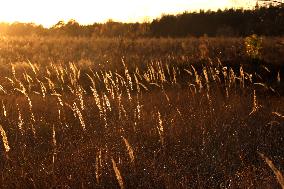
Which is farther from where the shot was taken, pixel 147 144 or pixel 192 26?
pixel 192 26

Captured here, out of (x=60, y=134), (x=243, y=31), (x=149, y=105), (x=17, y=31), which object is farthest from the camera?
(x=17, y=31)

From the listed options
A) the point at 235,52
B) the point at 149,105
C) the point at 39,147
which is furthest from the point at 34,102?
the point at 235,52

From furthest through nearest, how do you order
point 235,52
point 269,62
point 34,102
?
point 235,52
point 269,62
point 34,102

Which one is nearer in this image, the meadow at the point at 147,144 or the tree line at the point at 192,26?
the meadow at the point at 147,144

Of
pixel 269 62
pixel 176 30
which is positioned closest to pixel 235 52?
pixel 269 62

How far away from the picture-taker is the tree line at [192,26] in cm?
2339

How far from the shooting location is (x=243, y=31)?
23.7 metres

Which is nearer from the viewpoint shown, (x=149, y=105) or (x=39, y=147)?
(x=39, y=147)

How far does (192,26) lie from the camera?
2598 centimetres

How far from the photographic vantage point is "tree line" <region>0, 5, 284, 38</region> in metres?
23.4

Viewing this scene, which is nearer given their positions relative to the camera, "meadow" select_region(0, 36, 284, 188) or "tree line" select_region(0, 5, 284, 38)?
"meadow" select_region(0, 36, 284, 188)

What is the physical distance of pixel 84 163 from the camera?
15.3ft

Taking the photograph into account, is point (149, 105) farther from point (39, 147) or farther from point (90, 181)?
point (90, 181)

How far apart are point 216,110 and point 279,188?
123 inches
